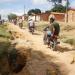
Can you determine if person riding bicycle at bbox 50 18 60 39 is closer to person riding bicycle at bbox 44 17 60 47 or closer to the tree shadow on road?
person riding bicycle at bbox 44 17 60 47

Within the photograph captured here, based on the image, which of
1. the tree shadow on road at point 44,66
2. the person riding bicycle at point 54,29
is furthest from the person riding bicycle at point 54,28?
the tree shadow on road at point 44,66

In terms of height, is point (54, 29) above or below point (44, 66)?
above

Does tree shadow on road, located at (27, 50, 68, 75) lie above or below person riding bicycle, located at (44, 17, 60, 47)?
below

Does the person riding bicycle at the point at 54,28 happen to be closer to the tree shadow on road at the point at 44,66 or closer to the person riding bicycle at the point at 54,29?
the person riding bicycle at the point at 54,29

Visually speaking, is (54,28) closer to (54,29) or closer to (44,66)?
(54,29)

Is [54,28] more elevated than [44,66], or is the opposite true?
[54,28]

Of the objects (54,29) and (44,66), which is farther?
(54,29)

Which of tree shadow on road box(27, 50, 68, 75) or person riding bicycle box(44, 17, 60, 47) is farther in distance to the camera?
person riding bicycle box(44, 17, 60, 47)

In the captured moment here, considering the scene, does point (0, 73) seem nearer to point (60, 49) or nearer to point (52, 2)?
point (60, 49)

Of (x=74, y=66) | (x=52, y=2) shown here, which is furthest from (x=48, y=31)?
(x=52, y=2)

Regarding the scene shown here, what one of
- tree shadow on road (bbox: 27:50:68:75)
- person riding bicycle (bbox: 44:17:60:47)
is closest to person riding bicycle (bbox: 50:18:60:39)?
person riding bicycle (bbox: 44:17:60:47)

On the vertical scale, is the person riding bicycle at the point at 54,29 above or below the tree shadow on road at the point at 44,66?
above

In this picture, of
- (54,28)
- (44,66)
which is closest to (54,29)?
(54,28)

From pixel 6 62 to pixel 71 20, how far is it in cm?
4083
